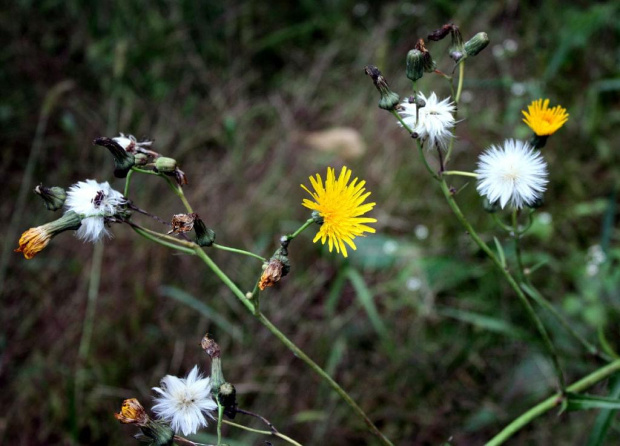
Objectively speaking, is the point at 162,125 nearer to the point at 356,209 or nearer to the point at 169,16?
the point at 169,16

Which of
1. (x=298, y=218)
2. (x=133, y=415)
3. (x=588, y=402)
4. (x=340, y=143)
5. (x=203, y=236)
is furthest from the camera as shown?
(x=340, y=143)

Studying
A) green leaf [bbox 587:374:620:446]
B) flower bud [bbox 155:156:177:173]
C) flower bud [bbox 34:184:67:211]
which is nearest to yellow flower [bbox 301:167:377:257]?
flower bud [bbox 155:156:177:173]

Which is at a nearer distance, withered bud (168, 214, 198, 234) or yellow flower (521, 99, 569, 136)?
withered bud (168, 214, 198, 234)

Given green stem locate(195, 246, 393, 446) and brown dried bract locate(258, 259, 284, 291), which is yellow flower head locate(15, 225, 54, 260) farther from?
brown dried bract locate(258, 259, 284, 291)

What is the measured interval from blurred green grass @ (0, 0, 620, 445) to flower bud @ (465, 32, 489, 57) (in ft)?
3.83

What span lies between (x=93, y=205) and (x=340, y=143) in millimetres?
2656

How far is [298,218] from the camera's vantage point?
3.32 metres

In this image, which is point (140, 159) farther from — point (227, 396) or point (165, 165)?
point (227, 396)

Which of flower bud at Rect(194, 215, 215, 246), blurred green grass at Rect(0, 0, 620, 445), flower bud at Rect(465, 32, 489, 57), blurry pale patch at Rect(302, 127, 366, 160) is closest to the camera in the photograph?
flower bud at Rect(194, 215, 215, 246)

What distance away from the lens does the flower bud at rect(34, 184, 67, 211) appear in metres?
1.26

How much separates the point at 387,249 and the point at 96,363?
1.58 metres

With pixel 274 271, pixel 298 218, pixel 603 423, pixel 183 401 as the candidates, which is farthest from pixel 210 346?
pixel 298 218

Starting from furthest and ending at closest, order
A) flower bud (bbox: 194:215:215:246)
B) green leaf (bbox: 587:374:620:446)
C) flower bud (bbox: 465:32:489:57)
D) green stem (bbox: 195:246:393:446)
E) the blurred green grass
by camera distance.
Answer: the blurred green grass, green leaf (bbox: 587:374:620:446), flower bud (bbox: 465:32:489:57), flower bud (bbox: 194:215:215:246), green stem (bbox: 195:246:393:446)

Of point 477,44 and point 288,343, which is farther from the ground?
point 477,44
